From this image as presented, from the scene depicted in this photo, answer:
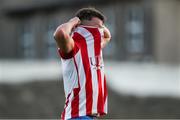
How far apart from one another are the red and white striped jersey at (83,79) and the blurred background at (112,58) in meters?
13.9

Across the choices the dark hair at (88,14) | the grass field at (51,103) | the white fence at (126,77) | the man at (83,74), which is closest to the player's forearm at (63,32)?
the man at (83,74)

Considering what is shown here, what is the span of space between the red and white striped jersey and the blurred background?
1391 centimetres

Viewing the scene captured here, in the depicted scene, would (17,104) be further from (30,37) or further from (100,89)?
(30,37)

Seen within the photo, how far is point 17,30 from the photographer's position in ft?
144

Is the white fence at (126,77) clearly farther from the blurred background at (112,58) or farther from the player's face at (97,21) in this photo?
the player's face at (97,21)

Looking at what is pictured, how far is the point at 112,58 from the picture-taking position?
37.3m

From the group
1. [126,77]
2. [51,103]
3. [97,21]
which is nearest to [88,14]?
[97,21]

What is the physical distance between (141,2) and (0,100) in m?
15.8

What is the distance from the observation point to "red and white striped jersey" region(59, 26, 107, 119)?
7.00 metres

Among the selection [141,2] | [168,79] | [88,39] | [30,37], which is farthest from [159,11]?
[88,39]

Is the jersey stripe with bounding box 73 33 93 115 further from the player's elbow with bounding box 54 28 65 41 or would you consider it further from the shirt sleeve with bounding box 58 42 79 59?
the player's elbow with bounding box 54 28 65 41

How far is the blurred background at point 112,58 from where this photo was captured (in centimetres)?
2200

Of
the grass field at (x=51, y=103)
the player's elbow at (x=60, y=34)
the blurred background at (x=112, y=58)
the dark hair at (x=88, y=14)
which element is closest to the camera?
the player's elbow at (x=60, y=34)

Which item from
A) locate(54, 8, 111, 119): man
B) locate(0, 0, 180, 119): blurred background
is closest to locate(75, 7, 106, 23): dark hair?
locate(54, 8, 111, 119): man
